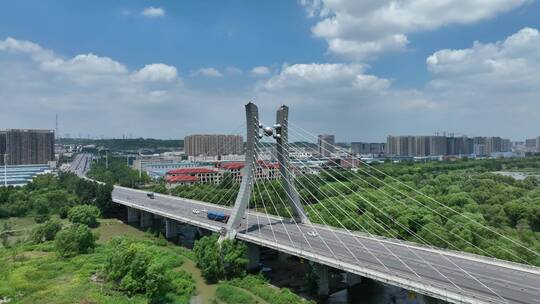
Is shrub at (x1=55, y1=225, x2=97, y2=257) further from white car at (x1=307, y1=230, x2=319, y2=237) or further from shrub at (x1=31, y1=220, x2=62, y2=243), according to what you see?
white car at (x1=307, y1=230, x2=319, y2=237)

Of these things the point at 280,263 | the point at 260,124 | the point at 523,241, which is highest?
the point at 260,124

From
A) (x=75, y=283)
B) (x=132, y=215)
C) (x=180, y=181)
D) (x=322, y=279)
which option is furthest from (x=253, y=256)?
(x=180, y=181)

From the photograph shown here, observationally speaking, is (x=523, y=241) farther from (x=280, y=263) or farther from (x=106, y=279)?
(x=106, y=279)


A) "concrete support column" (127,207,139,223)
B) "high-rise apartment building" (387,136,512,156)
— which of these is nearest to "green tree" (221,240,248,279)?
"concrete support column" (127,207,139,223)

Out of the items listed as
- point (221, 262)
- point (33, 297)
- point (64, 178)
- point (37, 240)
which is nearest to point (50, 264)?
point (33, 297)

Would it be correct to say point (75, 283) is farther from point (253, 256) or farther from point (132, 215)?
point (132, 215)
